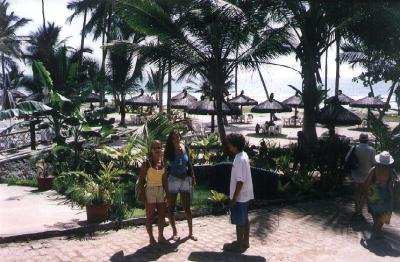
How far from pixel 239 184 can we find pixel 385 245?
94.0 inches

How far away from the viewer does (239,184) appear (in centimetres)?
611

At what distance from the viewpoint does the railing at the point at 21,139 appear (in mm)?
12672

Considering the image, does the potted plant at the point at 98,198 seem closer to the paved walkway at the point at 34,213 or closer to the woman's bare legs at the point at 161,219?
the paved walkway at the point at 34,213

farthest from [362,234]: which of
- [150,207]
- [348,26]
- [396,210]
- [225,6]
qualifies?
[348,26]

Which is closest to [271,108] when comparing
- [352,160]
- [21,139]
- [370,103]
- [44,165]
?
[370,103]

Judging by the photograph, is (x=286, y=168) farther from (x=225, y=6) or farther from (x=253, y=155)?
(x=225, y=6)

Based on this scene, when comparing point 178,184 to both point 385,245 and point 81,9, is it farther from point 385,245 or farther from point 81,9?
point 81,9

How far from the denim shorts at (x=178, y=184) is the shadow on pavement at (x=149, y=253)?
739 millimetres

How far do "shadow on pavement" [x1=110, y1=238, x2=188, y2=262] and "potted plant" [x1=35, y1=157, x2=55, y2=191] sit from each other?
15.1 ft

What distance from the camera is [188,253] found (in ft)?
20.9

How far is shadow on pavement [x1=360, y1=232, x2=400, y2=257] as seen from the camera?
6465mm

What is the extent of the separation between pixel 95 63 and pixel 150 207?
96.3 ft

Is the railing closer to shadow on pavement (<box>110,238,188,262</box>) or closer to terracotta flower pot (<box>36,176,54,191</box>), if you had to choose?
terracotta flower pot (<box>36,176,54,191</box>)

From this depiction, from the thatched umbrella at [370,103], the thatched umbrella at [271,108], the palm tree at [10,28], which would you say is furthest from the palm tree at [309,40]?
the palm tree at [10,28]
